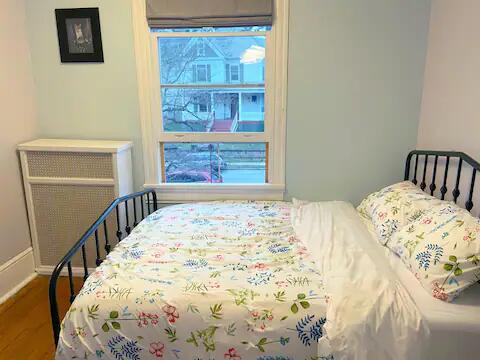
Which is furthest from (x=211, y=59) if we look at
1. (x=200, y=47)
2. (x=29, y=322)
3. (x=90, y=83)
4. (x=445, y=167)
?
(x=29, y=322)

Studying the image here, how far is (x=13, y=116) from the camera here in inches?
104

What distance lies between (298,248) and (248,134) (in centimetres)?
106

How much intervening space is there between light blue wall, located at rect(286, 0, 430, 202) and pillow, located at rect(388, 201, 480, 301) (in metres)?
0.95

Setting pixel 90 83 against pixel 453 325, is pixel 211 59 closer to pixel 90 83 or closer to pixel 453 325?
pixel 90 83

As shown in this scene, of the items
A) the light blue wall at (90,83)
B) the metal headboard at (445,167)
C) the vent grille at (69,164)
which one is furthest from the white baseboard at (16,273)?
the metal headboard at (445,167)

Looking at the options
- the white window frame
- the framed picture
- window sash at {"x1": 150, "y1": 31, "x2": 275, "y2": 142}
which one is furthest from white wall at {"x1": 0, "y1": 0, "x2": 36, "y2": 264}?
window sash at {"x1": 150, "y1": 31, "x2": 275, "y2": 142}

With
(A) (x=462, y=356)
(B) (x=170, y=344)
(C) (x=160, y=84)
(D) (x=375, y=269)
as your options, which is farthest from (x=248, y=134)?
(A) (x=462, y=356)

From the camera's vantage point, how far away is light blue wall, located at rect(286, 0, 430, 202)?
2.54 meters

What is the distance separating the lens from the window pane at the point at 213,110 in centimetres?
280

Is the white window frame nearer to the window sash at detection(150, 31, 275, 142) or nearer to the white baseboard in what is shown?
the window sash at detection(150, 31, 275, 142)

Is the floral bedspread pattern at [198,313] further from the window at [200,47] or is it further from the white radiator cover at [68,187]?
the window at [200,47]

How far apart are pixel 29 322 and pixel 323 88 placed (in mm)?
2369

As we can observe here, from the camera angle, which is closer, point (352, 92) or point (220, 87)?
point (352, 92)

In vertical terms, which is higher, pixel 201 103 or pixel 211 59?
pixel 211 59
